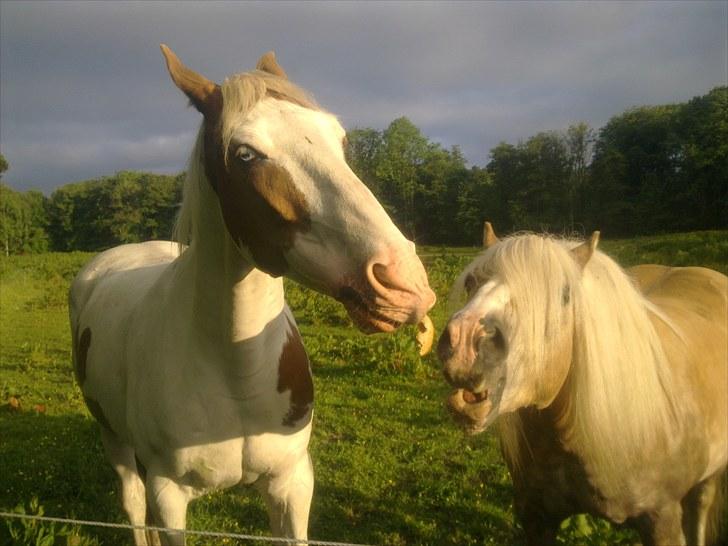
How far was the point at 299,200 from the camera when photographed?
5.22 feet

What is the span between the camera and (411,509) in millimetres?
4078

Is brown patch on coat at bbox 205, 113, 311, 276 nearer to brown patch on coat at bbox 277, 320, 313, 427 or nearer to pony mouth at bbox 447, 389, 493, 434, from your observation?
brown patch on coat at bbox 277, 320, 313, 427

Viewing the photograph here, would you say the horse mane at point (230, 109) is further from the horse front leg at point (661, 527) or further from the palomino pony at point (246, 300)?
the horse front leg at point (661, 527)

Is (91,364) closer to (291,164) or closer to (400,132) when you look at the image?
(291,164)

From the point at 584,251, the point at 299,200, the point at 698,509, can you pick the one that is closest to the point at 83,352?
the point at 299,200

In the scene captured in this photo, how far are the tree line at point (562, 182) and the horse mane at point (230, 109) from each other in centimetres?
1516

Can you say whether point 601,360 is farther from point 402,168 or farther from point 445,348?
point 402,168

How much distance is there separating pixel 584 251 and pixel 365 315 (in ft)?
4.39

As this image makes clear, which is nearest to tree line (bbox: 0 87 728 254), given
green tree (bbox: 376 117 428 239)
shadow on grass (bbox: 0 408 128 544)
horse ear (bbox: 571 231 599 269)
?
green tree (bbox: 376 117 428 239)

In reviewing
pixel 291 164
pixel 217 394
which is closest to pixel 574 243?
pixel 291 164

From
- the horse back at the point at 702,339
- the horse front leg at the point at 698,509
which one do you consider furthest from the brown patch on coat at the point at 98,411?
the horse front leg at the point at 698,509

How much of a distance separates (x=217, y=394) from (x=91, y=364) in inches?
54.0

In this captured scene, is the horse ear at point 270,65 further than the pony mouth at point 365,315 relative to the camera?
Yes

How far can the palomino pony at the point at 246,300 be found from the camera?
4.91 feet
